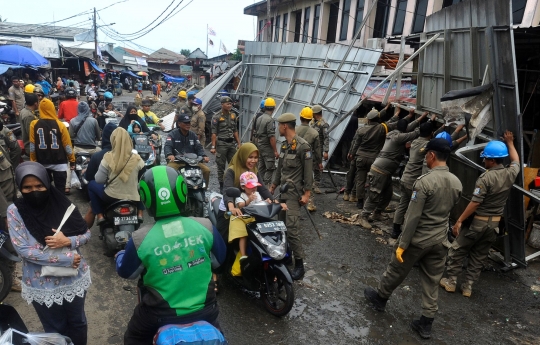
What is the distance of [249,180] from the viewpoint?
427cm

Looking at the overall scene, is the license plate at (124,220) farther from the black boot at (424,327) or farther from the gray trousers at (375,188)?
the gray trousers at (375,188)

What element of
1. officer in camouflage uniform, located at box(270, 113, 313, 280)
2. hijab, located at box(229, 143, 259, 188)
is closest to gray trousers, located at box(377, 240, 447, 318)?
officer in camouflage uniform, located at box(270, 113, 313, 280)

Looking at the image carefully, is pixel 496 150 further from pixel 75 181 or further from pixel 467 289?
pixel 75 181

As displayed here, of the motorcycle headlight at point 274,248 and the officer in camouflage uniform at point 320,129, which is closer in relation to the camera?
the motorcycle headlight at point 274,248

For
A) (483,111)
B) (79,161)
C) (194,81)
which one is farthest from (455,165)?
(194,81)

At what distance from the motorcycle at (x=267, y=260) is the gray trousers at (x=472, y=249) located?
218 centimetres

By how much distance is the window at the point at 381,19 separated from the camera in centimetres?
1553

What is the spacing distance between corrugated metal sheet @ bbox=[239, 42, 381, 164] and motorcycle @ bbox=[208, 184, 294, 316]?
499cm

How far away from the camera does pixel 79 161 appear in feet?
23.2

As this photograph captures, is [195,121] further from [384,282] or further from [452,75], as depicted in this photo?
[384,282]

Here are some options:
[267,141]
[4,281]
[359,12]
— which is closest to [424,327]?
[4,281]

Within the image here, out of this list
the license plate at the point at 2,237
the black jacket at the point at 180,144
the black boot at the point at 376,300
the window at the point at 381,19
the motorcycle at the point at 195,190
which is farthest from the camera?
the window at the point at 381,19

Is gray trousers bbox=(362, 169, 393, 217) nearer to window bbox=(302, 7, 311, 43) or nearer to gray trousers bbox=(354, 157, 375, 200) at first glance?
gray trousers bbox=(354, 157, 375, 200)

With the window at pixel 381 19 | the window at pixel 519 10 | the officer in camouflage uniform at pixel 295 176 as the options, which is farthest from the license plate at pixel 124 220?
the window at pixel 381 19
